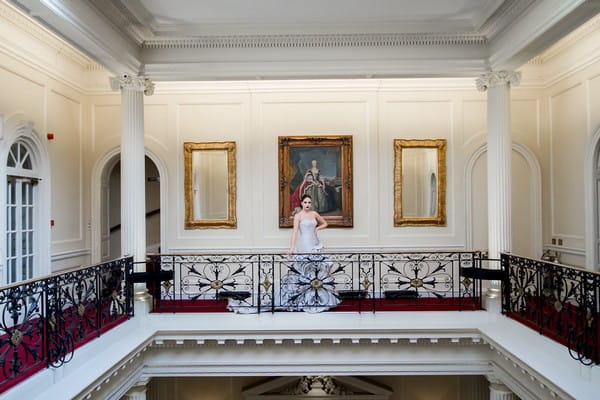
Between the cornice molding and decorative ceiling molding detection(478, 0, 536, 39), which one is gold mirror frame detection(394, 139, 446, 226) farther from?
decorative ceiling molding detection(478, 0, 536, 39)

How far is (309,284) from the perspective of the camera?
749cm

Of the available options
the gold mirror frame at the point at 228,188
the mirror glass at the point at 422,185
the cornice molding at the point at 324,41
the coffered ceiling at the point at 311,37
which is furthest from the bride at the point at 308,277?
the mirror glass at the point at 422,185

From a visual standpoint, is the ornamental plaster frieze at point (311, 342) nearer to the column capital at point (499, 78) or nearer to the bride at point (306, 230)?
the bride at point (306, 230)

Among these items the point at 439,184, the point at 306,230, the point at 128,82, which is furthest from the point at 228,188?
the point at 439,184

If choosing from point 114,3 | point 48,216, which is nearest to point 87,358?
point 48,216

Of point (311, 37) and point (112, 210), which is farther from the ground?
point (311, 37)

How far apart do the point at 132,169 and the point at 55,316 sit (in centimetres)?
324

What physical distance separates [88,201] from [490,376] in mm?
8660

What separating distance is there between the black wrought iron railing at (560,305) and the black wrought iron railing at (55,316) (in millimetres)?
5664

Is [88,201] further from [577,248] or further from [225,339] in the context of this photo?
[577,248]

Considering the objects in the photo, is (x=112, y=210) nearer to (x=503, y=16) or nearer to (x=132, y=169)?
(x=132, y=169)

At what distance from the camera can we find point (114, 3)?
257 inches

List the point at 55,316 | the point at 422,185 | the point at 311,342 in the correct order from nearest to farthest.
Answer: the point at 55,316
the point at 311,342
the point at 422,185

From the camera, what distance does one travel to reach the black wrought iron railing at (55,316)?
14.5ft
